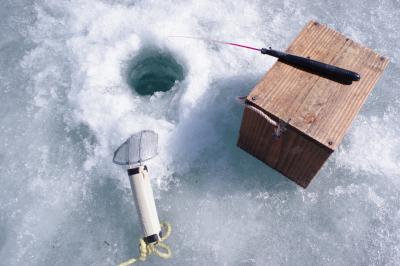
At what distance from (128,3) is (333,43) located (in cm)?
216

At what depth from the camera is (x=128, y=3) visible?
3.74m

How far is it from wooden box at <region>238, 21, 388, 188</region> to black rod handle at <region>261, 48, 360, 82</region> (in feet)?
0.13

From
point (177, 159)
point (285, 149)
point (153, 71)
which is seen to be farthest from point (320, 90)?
point (153, 71)

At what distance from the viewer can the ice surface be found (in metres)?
2.68

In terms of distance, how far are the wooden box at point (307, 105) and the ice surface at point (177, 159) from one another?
33cm

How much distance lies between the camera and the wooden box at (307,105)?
2.29 meters

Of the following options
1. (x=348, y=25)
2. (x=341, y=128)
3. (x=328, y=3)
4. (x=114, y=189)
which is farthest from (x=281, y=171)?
(x=328, y=3)

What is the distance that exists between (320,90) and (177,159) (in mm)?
1222

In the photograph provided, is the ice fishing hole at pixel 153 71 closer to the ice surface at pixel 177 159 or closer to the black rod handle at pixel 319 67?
the ice surface at pixel 177 159

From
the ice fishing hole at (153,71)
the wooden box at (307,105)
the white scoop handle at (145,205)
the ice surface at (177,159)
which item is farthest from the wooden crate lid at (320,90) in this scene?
the ice fishing hole at (153,71)

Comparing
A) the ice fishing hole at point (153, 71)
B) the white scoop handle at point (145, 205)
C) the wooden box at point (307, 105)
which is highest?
the ice fishing hole at point (153, 71)

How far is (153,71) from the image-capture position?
11.5 feet

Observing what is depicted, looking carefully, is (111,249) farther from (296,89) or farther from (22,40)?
(22,40)

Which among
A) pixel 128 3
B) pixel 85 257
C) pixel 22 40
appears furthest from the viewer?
pixel 128 3
